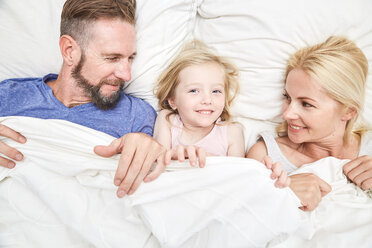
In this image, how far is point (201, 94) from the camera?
1.14 meters

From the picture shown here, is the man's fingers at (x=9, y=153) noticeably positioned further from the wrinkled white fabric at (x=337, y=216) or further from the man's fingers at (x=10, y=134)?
the wrinkled white fabric at (x=337, y=216)

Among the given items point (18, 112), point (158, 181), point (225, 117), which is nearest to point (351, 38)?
point (225, 117)

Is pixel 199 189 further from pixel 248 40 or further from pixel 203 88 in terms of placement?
pixel 248 40

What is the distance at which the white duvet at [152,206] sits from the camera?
808 millimetres

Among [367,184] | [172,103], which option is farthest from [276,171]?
[172,103]

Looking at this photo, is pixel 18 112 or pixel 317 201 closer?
pixel 317 201

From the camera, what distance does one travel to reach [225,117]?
1294 millimetres

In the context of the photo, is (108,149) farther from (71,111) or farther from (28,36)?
(28,36)

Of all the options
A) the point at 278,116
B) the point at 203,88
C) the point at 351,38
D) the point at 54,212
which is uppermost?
the point at 351,38

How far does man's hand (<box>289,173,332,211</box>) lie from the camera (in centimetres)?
88

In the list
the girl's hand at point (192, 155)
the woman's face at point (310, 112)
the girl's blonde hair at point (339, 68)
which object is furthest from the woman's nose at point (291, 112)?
the girl's hand at point (192, 155)

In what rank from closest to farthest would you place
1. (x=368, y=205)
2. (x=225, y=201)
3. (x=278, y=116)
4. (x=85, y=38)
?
1. (x=225, y=201)
2. (x=368, y=205)
3. (x=85, y=38)
4. (x=278, y=116)

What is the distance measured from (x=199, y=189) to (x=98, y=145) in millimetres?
362

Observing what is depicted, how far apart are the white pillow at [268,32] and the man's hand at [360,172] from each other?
12.2 inches
